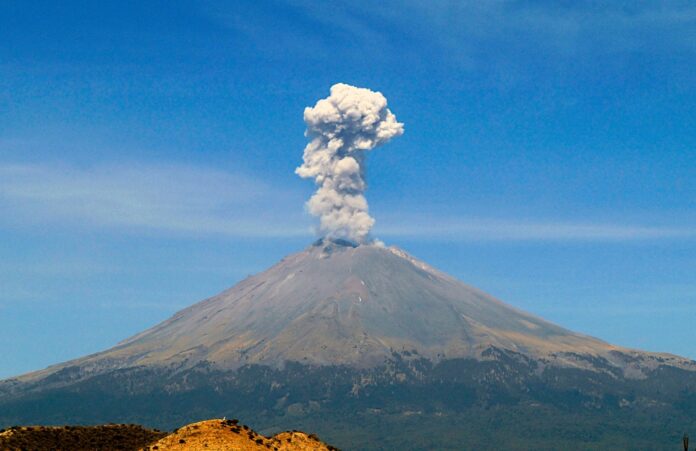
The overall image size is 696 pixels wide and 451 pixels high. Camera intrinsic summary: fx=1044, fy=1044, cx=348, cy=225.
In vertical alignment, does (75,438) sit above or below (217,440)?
above

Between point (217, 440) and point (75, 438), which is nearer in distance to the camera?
point (217, 440)

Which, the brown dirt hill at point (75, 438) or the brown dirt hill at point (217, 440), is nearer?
the brown dirt hill at point (217, 440)

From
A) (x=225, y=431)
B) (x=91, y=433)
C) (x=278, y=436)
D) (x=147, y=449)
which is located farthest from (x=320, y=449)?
(x=91, y=433)

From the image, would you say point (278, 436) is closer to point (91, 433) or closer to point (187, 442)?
point (187, 442)

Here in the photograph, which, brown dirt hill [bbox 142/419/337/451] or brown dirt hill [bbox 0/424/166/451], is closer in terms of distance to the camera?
brown dirt hill [bbox 142/419/337/451]
